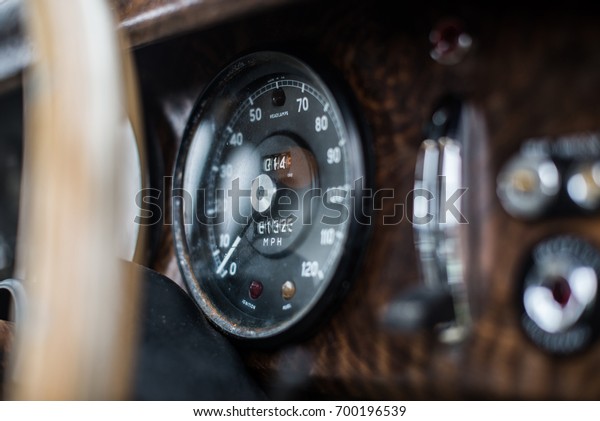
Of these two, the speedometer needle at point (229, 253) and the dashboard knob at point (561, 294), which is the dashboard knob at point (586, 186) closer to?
the dashboard knob at point (561, 294)

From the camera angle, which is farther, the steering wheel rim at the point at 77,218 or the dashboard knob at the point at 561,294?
the dashboard knob at the point at 561,294

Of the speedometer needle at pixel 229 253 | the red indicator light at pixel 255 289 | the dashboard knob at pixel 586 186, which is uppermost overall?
the dashboard knob at pixel 586 186

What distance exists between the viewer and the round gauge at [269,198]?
1.17 metres

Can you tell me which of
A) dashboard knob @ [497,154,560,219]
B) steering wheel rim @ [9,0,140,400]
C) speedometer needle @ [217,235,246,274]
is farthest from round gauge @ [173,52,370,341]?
steering wheel rim @ [9,0,140,400]

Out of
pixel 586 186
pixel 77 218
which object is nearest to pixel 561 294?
pixel 586 186

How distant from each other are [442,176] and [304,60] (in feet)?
1.05

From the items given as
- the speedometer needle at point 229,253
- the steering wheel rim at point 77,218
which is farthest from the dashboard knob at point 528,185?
the speedometer needle at point 229,253

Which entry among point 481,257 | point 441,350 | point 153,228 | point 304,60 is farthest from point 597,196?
point 153,228

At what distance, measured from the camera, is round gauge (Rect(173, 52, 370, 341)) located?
117 cm

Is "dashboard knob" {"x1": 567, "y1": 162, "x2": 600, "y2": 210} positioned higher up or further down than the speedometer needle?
higher up

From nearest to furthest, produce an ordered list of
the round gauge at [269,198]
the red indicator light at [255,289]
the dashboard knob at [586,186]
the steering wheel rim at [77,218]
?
1. the steering wheel rim at [77,218]
2. the dashboard knob at [586,186]
3. the round gauge at [269,198]
4. the red indicator light at [255,289]

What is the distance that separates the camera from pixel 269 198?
1314 mm

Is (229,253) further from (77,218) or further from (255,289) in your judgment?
(77,218)

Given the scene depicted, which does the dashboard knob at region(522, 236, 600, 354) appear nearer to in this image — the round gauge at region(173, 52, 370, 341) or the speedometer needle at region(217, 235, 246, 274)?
the round gauge at region(173, 52, 370, 341)
